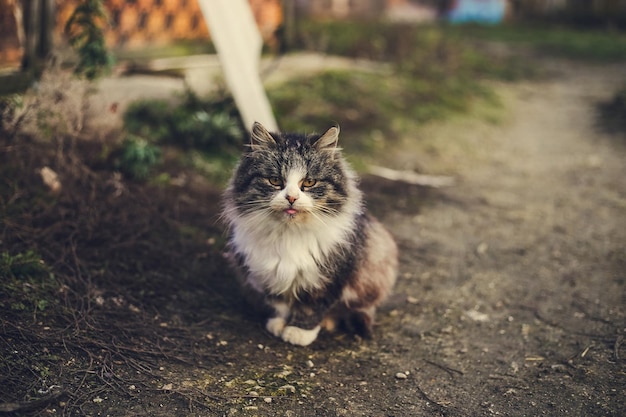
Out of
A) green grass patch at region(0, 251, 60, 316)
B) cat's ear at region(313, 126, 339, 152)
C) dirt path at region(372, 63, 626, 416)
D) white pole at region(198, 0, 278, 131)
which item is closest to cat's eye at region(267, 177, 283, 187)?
cat's ear at region(313, 126, 339, 152)

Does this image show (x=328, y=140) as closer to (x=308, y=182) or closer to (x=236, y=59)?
(x=308, y=182)

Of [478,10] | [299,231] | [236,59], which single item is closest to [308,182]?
[299,231]

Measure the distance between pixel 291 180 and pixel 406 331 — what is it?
128 centimetres

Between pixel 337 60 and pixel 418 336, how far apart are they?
6657mm

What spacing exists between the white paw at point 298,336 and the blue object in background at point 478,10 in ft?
58.2

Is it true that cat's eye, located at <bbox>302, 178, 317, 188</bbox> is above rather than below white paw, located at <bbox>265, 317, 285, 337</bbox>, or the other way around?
above

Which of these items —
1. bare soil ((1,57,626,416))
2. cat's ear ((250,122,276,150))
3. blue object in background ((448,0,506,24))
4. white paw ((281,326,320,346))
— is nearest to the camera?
bare soil ((1,57,626,416))

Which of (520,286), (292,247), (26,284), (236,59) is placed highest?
(236,59)

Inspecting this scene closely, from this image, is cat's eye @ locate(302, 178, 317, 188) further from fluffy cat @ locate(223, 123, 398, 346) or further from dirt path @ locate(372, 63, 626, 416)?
dirt path @ locate(372, 63, 626, 416)

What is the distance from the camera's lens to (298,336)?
11.5 feet

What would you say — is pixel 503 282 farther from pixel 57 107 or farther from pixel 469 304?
pixel 57 107

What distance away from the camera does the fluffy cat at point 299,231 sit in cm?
321

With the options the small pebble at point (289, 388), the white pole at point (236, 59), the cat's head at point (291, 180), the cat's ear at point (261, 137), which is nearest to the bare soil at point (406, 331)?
the small pebble at point (289, 388)

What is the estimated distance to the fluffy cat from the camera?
321 centimetres
